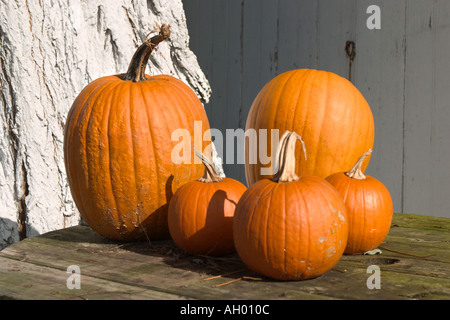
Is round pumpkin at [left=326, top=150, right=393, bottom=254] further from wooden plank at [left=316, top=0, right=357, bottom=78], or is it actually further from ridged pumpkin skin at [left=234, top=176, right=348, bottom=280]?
wooden plank at [left=316, top=0, right=357, bottom=78]

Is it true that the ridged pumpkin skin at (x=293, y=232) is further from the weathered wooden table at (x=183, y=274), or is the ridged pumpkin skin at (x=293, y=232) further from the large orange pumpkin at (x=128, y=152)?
the large orange pumpkin at (x=128, y=152)

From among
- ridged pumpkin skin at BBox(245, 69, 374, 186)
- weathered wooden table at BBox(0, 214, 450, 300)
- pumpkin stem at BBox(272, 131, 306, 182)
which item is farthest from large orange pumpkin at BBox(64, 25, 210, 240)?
→ pumpkin stem at BBox(272, 131, 306, 182)

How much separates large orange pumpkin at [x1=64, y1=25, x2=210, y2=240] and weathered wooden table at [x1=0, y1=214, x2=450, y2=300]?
0.11 m

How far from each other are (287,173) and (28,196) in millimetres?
1393

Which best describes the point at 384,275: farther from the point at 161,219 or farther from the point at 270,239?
the point at 161,219

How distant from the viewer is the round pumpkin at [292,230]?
1.33 metres

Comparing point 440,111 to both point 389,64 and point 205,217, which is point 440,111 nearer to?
point 389,64

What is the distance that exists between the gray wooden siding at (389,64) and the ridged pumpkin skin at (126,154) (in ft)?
6.00

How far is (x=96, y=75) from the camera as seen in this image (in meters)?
2.47

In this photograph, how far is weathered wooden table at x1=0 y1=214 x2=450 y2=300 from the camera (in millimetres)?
1207

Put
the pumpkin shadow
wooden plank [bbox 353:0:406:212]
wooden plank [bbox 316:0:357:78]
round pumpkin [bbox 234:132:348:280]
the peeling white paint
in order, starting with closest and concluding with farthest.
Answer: round pumpkin [bbox 234:132:348:280]
the pumpkin shadow
the peeling white paint
wooden plank [bbox 353:0:406:212]
wooden plank [bbox 316:0:357:78]

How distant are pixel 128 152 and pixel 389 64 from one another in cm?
216
